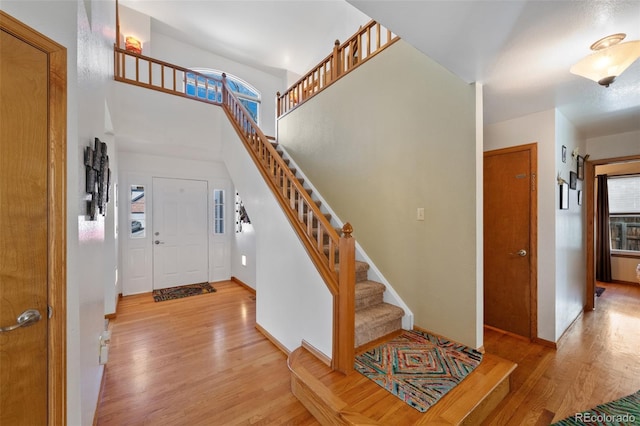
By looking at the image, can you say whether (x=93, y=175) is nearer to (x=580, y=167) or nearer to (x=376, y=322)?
(x=376, y=322)

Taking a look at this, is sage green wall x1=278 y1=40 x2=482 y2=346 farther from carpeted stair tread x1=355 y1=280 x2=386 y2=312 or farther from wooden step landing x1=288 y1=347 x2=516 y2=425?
wooden step landing x1=288 y1=347 x2=516 y2=425

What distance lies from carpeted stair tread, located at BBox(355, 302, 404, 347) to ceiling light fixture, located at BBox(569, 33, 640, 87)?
2.31 m

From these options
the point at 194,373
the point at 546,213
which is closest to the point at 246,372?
the point at 194,373

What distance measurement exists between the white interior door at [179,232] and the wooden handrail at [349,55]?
2.58 m

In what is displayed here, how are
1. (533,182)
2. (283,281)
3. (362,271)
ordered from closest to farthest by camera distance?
(283,281), (533,182), (362,271)

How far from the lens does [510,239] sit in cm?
294

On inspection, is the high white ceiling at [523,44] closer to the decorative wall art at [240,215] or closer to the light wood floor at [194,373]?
the light wood floor at [194,373]

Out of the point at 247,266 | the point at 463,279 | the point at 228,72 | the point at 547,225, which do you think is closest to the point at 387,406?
the point at 463,279

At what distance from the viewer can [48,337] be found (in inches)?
44.1

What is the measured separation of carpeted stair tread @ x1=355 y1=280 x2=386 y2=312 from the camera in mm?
2572

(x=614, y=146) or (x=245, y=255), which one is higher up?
(x=614, y=146)

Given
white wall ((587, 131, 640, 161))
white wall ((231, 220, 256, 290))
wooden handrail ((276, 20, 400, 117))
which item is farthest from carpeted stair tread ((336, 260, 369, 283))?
white wall ((587, 131, 640, 161))

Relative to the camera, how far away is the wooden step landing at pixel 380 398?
4.93ft

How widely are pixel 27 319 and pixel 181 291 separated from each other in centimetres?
378
